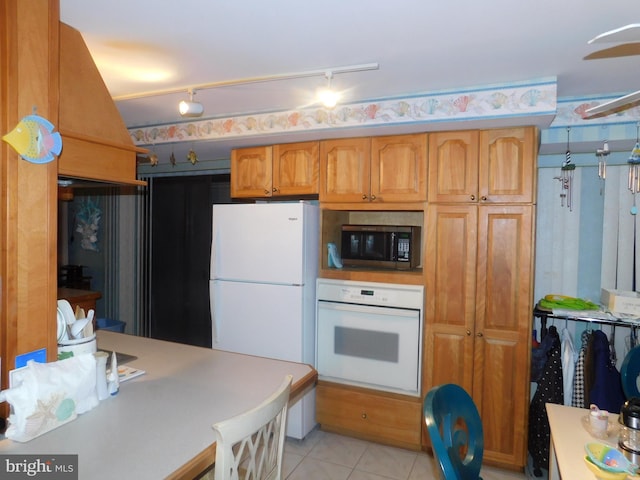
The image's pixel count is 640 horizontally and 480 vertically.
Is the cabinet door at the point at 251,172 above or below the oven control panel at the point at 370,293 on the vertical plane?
above

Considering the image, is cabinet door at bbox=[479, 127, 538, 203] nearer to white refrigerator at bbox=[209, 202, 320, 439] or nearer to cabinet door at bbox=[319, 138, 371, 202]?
cabinet door at bbox=[319, 138, 371, 202]

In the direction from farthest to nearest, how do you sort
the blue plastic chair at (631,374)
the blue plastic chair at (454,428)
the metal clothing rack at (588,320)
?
the metal clothing rack at (588,320), the blue plastic chair at (631,374), the blue plastic chair at (454,428)

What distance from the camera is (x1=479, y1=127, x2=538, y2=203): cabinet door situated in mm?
2443

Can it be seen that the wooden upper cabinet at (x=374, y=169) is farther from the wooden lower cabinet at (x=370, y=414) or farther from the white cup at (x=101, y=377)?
the white cup at (x=101, y=377)

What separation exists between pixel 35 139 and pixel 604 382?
10.1 feet

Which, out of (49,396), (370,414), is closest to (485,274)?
(370,414)

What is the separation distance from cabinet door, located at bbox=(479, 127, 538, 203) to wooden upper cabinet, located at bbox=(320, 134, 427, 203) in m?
0.37

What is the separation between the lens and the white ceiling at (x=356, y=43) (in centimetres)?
159

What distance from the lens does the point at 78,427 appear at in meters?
1.32

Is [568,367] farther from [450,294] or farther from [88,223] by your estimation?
[88,223]

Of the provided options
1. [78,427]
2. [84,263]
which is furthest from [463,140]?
[84,263]

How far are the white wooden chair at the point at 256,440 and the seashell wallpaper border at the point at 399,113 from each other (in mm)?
1781

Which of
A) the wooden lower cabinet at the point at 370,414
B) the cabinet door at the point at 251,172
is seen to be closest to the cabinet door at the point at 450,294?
the wooden lower cabinet at the point at 370,414

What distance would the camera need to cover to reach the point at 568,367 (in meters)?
2.67
